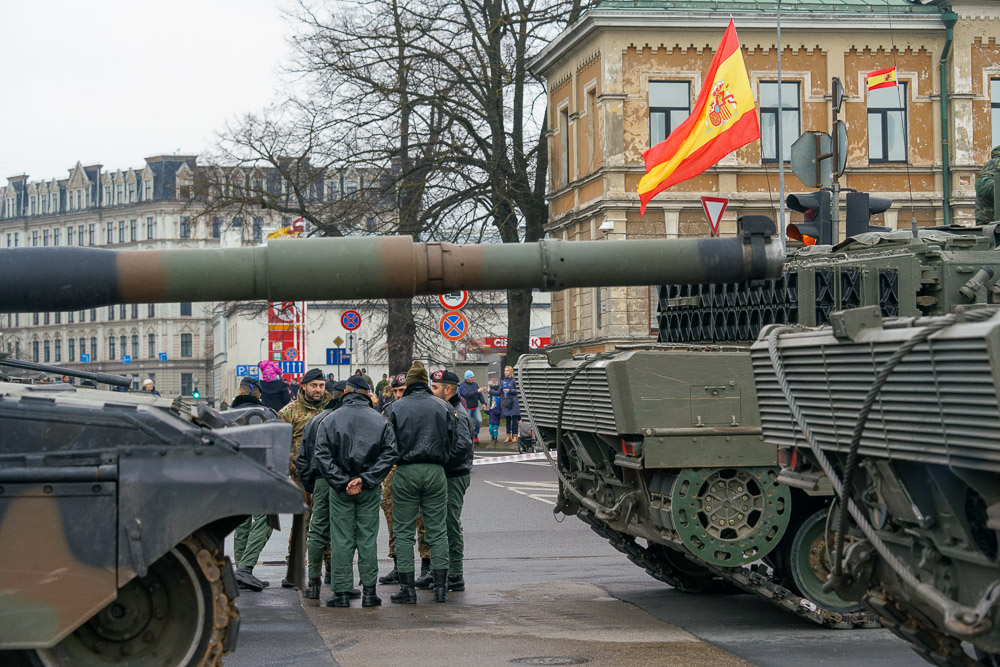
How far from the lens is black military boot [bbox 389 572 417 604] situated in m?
10.6

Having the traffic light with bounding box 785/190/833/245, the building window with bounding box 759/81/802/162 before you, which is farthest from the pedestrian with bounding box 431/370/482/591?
the building window with bounding box 759/81/802/162

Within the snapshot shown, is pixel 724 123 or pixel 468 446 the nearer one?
pixel 468 446

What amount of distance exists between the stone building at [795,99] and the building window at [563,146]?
2507mm

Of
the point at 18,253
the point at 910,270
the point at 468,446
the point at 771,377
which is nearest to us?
the point at 18,253

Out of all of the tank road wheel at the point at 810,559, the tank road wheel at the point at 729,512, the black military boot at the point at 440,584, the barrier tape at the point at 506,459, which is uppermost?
the tank road wheel at the point at 729,512

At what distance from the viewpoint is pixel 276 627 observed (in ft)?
31.4

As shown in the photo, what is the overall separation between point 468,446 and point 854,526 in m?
4.87

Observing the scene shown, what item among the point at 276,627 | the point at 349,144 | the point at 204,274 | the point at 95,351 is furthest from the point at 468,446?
the point at 95,351

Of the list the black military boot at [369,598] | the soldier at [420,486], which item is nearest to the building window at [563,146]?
the soldier at [420,486]

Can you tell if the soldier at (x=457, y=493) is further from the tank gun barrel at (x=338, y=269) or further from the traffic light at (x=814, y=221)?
the tank gun barrel at (x=338, y=269)

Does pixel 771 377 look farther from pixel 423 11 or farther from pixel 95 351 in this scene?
pixel 95 351

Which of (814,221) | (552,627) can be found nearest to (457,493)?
(552,627)

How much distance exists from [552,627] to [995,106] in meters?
26.9

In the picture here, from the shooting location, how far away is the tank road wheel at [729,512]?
9141mm
